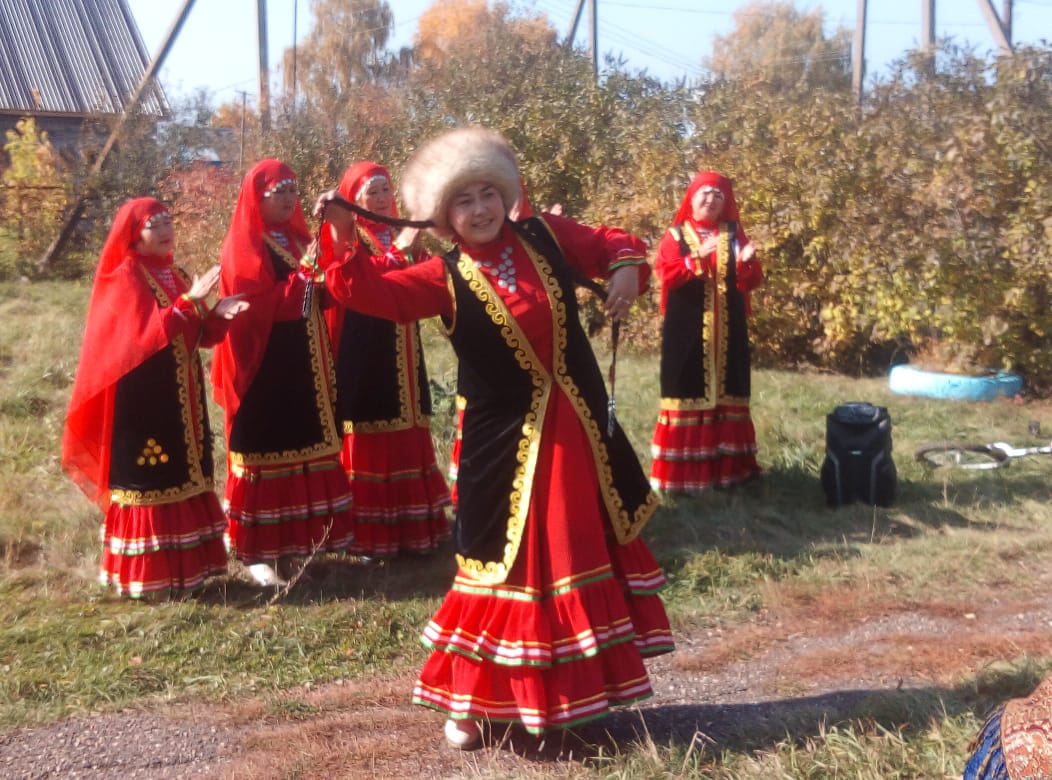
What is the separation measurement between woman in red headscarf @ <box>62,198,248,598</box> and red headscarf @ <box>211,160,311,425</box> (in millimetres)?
162

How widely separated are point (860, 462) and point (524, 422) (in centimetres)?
348

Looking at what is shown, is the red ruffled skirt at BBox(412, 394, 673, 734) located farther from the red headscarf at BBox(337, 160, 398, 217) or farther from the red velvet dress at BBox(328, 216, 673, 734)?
the red headscarf at BBox(337, 160, 398, 217)

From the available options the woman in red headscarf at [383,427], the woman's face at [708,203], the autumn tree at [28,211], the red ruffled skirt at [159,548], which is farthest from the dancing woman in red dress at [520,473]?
the autumn tree at [28,211]

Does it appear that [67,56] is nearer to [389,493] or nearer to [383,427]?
[383,427]

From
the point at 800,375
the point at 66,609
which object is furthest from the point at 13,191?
the point at 66,609

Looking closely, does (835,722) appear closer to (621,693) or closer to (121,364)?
(621,693)

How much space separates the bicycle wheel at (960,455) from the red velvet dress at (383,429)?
132 inches

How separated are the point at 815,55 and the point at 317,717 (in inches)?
1588

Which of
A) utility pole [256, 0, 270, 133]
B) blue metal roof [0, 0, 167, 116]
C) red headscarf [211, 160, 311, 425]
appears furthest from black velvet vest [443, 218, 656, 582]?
blue metal roof [0, 0, 167, 116]

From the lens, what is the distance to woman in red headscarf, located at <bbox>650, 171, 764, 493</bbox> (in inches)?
254

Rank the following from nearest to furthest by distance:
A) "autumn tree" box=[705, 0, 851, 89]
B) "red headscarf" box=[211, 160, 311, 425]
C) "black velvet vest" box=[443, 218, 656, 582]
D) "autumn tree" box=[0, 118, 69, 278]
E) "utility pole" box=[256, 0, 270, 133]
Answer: "black velvet vest" box=[443, 218, 656, 582] < "red headscarf" box=[211, 160, 311, 425] < "autumn tree" box=[0, 118, 69, 278] < "utility pole" box=[256, 0, 270, 133] < "autumn tree" box=[705, 0, 851, 89]

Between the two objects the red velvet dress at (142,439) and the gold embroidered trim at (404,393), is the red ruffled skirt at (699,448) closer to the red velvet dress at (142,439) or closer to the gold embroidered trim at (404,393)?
the gold embroidered trim at (404,393)

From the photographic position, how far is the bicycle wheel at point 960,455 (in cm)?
709

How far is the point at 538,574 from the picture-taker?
3334 millimetres
